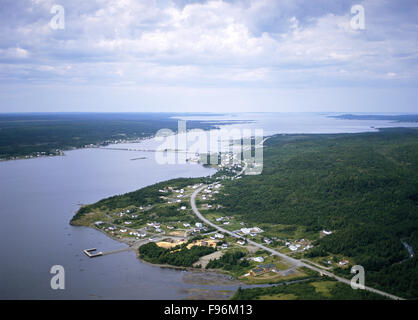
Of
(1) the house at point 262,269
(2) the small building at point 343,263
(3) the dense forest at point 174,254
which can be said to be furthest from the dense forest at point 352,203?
(3) the dense forest at point 174,254

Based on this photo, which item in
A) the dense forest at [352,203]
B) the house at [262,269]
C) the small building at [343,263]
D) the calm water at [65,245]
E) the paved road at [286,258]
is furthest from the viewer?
the dense forest at [352,203]

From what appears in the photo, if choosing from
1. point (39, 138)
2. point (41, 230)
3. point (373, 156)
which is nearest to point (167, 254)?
point (41, 230)

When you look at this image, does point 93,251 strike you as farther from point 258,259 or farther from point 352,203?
point 352,203

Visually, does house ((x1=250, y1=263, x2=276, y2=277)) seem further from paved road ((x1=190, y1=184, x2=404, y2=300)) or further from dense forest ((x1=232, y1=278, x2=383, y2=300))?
dense forest ((x1=232, y1=278, x2=383, y2=300))

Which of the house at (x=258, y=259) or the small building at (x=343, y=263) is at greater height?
the house at (x=258, y=259)

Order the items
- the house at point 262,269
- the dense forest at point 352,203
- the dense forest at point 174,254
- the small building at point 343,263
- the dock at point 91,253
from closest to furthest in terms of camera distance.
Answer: the house at point 262,269, the small building at point 343,263, the dense forest at point 352,203, the dense forest at point 174,254, the dock at point 91,253

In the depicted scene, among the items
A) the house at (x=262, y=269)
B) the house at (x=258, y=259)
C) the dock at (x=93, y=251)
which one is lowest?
the house at (x=262, y=269)

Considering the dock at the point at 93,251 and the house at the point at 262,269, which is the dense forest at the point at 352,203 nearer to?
the house at the point at 262,269

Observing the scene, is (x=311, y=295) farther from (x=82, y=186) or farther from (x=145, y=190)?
(x=82, y=186)

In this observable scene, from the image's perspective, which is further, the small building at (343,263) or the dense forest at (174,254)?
the dense forest at (174,254)
